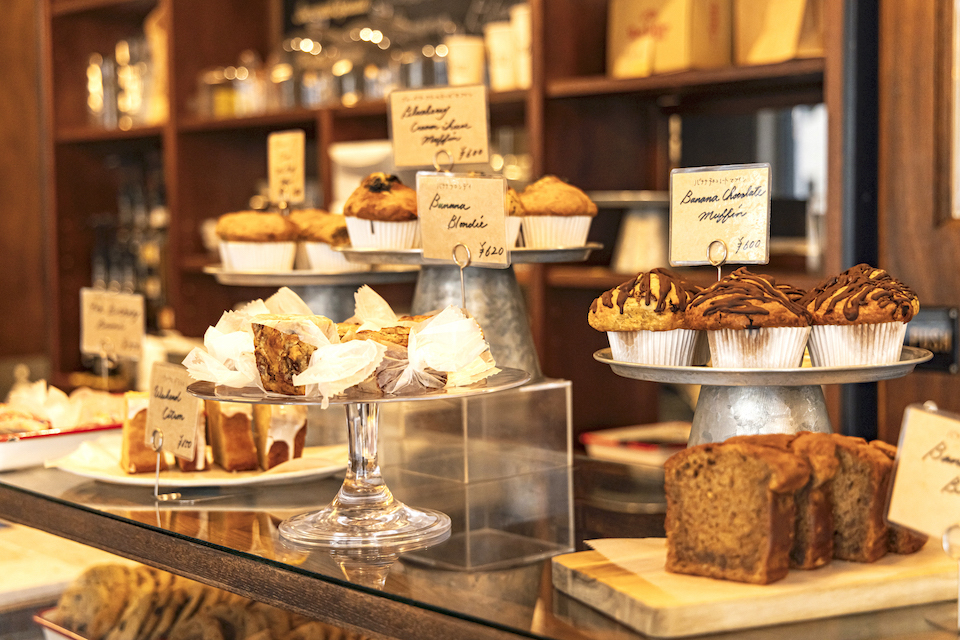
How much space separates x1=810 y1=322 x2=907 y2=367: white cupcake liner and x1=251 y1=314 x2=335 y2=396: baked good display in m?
0.49

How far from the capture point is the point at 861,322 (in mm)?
1008

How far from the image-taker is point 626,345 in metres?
1.11

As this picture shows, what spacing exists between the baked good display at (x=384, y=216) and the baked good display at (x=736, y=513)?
687 millimetres

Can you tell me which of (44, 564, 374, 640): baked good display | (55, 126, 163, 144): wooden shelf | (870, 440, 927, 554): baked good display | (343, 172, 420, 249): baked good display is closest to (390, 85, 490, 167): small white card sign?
(343, 172, 420, 249): baked good display

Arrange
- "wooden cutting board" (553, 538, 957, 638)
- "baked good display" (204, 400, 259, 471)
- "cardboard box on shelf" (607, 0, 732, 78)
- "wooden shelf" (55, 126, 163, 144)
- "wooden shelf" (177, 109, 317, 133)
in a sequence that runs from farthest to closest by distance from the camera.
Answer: "wooden shelf" (55, 126, 163, 144)
"wooden shelf" (177, 109, 317, 133)
"cardboard box on shelf" (607, 0, 732, 78)
"baked good display" (204, 400, 259, 471)
"wooden cutting board" (553, 538, 957, 638)

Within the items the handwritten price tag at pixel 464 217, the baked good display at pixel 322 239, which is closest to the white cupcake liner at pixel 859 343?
the handwritten price tag at pixel 464 217

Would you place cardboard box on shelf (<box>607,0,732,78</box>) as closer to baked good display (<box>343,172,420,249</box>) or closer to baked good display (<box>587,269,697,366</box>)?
baked good display (<box>343,172,420,249</box>)

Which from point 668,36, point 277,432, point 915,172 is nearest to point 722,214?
point 277,432

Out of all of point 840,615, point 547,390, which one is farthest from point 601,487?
point 840,615

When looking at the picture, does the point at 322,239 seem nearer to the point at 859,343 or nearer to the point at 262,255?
the point at 262,255

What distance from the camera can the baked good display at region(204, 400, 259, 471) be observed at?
4.29 ft

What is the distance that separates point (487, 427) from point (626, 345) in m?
0.27

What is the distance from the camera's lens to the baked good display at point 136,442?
4.26 ft

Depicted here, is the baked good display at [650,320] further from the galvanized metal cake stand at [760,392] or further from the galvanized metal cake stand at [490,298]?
the galvanized metal cake stand at [490,298]
